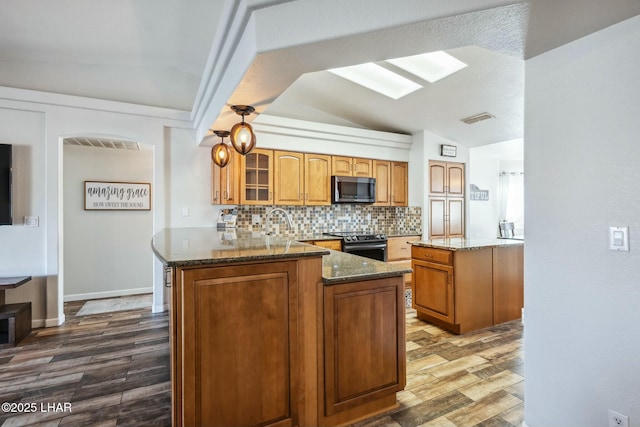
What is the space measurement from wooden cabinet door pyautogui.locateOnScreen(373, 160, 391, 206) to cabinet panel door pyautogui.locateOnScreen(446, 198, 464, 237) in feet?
3.62

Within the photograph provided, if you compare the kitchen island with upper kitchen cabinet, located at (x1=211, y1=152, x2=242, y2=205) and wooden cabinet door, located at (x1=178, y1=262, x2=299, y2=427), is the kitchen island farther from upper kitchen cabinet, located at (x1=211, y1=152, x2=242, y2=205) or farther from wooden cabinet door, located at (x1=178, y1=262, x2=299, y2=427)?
upper kitchen cabinet, located at (x1=211, y1=152, x2=242, y2=205)

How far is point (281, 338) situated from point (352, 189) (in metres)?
3.45

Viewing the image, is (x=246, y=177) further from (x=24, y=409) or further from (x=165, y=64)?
(x=24, y=409)

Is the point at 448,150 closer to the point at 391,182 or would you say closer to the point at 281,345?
the point at 391,182

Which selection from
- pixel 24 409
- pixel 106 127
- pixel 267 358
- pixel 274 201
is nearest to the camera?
pixel 267 358

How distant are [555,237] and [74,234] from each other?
218 inches

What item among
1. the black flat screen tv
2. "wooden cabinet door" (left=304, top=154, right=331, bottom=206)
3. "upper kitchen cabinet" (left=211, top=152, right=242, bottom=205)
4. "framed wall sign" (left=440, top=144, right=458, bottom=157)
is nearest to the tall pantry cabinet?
"framed wall sign" (left=440, top=144, right=458, bottom=157)

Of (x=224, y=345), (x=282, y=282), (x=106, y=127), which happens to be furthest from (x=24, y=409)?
(x=106, y=127)

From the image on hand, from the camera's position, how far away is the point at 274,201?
4.44 m

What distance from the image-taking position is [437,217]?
5.38 m

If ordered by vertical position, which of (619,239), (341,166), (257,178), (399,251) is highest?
(341,166)

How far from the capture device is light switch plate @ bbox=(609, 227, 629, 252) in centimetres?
138

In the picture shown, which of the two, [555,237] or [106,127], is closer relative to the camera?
[555,237]

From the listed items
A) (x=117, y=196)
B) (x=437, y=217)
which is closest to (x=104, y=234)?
(x=117, y=196)
